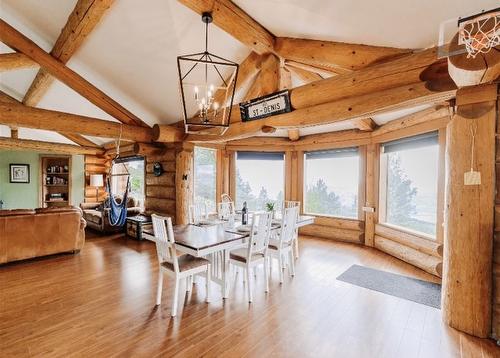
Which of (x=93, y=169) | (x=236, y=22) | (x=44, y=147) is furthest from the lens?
(x=93, y=169)

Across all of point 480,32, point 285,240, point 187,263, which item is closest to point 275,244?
point 285,240

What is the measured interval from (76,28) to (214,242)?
3.68m

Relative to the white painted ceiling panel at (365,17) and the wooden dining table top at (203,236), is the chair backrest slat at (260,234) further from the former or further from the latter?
the white painted ceiling panel at (365,17)

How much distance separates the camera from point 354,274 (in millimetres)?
3791

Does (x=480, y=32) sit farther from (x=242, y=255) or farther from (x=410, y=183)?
(x=410, y=183)

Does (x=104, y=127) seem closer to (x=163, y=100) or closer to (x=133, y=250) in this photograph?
(x=163, y=100)

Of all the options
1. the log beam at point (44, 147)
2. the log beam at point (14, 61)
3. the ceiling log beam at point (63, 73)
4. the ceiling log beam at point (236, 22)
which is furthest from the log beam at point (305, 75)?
the log beam at point (44, 147)

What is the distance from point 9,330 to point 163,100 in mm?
4061

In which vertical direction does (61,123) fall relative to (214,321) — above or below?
above

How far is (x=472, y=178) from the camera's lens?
2.31 metres

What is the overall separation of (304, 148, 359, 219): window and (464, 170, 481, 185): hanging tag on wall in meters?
3.37

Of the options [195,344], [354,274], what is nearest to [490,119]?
[354,274]

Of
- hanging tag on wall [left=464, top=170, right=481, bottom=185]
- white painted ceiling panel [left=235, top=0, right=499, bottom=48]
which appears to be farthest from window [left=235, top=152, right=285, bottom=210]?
hanging tag on wall [left=464, top=170, right=481, bottom=185]

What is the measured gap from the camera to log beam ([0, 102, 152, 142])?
382 cm
